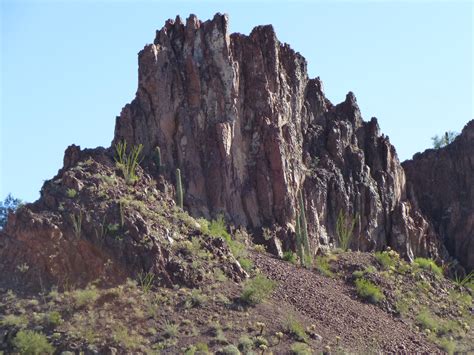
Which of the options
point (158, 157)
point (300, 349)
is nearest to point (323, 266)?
point (158, 157)

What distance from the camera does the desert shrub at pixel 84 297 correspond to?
39406 millimetres

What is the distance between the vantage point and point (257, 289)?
139 ft

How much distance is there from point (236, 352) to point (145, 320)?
→ 3.69m

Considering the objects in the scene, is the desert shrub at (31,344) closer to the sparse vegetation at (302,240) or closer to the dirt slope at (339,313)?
the dirt slope at (339,313)

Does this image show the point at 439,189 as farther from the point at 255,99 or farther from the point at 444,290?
the point at 255,99

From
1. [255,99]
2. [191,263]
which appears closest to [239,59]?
[255,99]

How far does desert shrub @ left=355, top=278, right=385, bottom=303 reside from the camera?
47531 millimetres

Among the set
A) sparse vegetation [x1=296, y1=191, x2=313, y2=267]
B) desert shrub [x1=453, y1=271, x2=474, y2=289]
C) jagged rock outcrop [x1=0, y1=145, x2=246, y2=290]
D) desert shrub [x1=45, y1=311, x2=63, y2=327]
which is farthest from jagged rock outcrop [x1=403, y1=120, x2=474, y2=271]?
desert shrub [x1=45, y1=311, x2=63, y2=327]

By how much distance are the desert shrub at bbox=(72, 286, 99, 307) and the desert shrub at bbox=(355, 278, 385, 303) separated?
13265 mm

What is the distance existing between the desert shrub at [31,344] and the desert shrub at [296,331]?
9305 mm

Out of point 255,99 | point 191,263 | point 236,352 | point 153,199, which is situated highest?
point 255,99

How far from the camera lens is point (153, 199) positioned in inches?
1807

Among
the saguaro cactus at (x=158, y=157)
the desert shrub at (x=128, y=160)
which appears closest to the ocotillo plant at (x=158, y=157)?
the saguaro cactus at (x=158, y=157)

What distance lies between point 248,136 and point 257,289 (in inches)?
438
